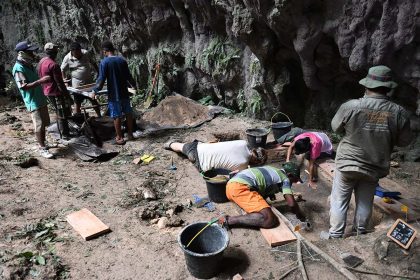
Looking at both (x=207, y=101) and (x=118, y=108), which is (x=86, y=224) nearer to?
(x=118, y=108)

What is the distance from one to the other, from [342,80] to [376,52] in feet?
5.72

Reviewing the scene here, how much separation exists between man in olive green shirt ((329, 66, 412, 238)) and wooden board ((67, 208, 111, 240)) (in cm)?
320

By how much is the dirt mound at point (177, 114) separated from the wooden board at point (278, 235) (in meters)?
5.18

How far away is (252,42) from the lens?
805 cm

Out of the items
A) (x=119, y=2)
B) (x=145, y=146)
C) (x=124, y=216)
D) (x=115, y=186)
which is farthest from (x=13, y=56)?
(x=124, y=216)

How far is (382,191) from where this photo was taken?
5105 millimetres

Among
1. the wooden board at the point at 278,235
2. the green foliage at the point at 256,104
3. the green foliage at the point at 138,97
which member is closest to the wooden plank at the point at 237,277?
the wooden board at the point at 278,235

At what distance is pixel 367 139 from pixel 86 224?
388 centimetres

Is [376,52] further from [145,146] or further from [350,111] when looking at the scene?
[145,146]

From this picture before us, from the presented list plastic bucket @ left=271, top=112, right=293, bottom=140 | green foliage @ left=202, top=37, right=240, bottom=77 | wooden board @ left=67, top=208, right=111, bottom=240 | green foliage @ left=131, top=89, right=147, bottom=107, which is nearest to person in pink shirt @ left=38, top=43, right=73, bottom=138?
wooden board @ left=67, top=208, right=111, bottom=240

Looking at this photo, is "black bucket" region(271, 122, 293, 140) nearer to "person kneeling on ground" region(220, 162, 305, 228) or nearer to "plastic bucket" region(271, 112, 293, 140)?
"plastic bucket" region(271, 112, 293, 140)

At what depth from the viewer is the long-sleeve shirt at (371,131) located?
12.3ft

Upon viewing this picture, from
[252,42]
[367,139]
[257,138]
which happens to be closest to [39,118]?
[257,138]

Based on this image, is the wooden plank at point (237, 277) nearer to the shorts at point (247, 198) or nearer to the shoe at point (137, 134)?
the shorts at point (247, 198)
